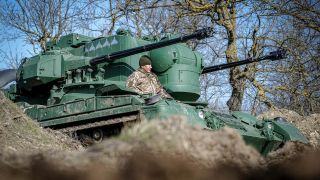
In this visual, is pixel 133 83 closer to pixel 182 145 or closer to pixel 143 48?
pixel 143 48

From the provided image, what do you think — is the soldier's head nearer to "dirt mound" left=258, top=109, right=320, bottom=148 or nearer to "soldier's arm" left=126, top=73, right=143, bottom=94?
"soldier's arm" left=126, top=73, right=143, bottom=94

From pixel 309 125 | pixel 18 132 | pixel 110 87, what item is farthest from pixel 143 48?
pixel 309 125

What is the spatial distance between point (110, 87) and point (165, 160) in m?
8.43

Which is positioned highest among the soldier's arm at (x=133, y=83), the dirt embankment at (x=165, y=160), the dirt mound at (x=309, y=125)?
the soldier's arm at (x=133, y=83)

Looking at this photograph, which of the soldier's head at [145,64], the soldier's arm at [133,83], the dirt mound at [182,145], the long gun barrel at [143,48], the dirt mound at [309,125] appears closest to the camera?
the dirt mound at [182,145]

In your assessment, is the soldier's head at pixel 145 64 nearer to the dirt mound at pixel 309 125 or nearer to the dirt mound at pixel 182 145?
the dirt mound at pixel 309 125

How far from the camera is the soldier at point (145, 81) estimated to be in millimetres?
10141

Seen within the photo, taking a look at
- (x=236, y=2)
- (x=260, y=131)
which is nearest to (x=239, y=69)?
(x=236, y=2)

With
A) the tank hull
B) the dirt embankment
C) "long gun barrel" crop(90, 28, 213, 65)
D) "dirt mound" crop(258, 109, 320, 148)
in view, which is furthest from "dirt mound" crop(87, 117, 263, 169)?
"dirt mound" crop(258, 109, 320, 148)

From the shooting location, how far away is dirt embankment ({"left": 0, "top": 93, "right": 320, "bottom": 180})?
133cm

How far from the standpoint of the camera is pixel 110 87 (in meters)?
9.76

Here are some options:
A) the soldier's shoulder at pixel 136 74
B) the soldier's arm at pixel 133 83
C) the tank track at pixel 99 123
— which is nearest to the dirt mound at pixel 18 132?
the tank track at pixel 99 123

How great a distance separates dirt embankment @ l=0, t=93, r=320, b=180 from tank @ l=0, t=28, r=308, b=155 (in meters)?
7.43

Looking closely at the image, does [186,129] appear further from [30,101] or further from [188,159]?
[30,101]
